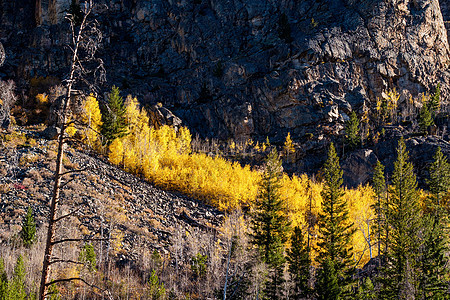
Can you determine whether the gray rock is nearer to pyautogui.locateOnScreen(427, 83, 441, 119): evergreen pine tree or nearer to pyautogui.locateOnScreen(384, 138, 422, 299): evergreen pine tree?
pyautogui.locateOnScreen(384, 138, 422, 299): evergreen pine tree

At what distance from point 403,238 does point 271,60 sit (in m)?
77.7

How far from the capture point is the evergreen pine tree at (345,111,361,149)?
83.0m

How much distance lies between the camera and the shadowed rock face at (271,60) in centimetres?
9312

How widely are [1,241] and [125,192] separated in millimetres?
19198

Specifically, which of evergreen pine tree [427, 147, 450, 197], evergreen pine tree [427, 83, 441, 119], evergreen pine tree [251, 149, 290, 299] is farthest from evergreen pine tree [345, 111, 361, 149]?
evergreen pine tree [251, 149, 290, 299]

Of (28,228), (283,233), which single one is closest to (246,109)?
(283,233)

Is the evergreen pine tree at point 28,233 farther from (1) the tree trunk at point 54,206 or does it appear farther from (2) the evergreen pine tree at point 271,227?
(1) the tree trunk at point 54,206

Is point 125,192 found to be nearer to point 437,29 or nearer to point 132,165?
point 132,165

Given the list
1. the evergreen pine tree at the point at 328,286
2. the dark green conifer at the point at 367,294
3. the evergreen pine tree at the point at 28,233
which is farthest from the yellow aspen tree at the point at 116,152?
the dark green conifer at the point at 367,294

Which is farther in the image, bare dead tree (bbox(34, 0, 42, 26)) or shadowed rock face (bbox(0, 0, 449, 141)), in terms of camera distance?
bare dead tree (bbox(34, 0, 42, 26))

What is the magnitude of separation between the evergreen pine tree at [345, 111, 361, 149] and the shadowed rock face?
3.90 metres

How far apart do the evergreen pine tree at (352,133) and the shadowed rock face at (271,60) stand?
3.90 m

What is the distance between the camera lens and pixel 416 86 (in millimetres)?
95688

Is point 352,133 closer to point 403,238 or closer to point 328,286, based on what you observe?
point 403,238
